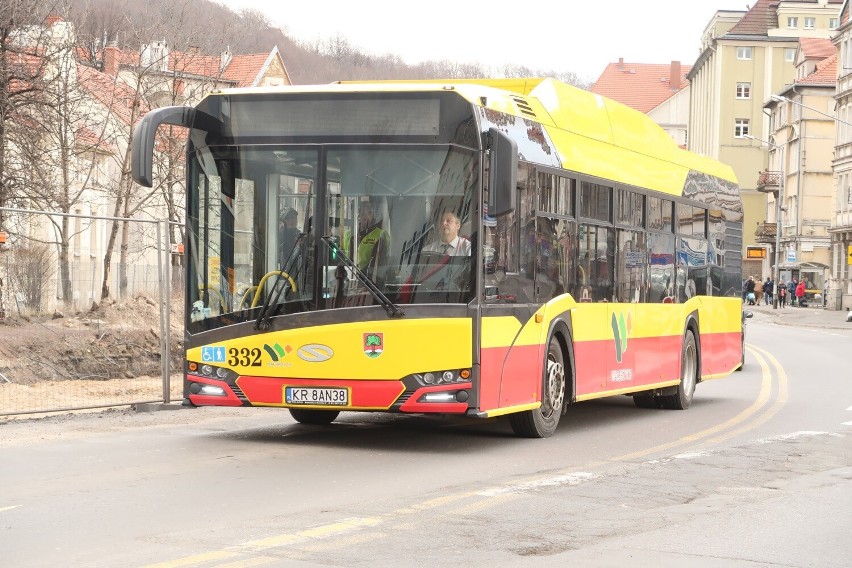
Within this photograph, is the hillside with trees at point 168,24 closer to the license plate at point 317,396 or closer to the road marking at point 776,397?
the road marking at point 776,397

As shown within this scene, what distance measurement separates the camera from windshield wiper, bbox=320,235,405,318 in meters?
12.2

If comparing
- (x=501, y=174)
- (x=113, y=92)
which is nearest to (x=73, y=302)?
(x=501, y=174)

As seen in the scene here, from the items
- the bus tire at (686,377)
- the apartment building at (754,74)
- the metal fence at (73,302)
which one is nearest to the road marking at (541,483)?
the metal fence at (73,302)

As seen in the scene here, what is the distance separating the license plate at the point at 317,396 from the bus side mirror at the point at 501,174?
200cm

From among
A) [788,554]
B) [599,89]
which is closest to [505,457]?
[788,554]

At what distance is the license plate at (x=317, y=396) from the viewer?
40.6ft

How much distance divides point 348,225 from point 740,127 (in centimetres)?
11250

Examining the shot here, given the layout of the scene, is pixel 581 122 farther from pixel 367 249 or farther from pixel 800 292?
pixel 800 292

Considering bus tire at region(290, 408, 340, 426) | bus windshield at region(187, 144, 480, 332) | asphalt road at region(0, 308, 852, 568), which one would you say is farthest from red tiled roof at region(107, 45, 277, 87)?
bus windshield at region(187, 144, 480, 332)

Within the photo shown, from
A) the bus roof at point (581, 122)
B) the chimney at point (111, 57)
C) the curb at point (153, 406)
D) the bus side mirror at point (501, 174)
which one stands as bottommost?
the curb at point (153, 406)

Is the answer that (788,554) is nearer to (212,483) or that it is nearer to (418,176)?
(212,483)

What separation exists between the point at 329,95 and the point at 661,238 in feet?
21.9

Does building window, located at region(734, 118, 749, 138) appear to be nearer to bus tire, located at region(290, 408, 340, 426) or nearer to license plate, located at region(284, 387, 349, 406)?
bus tire, located at region(290, 408, 340, 426)

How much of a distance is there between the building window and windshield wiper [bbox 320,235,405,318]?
368 feet
